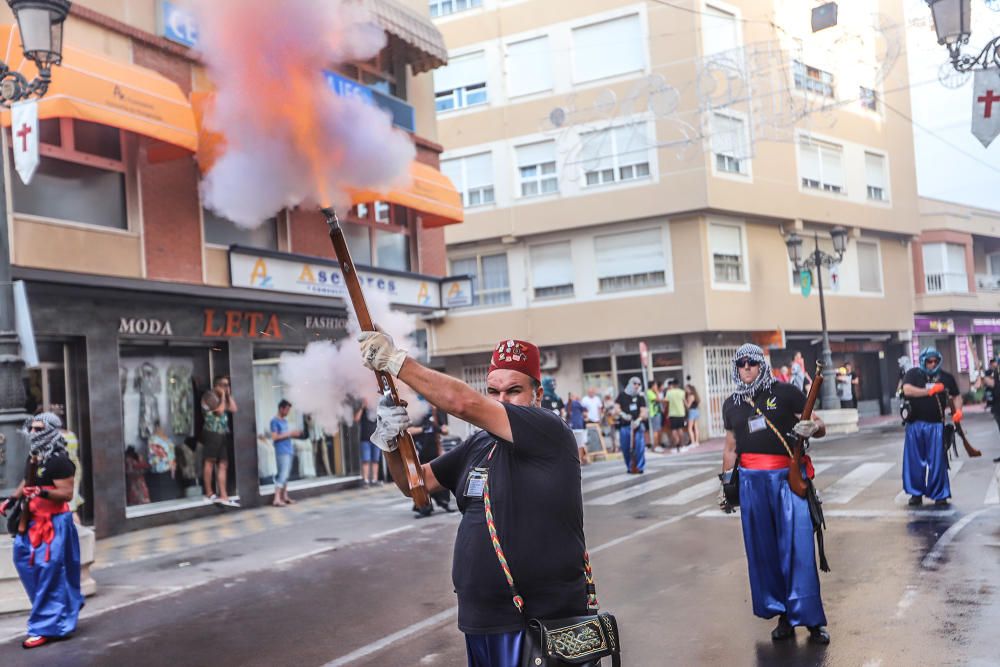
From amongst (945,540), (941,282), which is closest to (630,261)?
(941,282)

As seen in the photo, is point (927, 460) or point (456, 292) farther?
point (456, 292)

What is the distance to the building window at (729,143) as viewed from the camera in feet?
86.2

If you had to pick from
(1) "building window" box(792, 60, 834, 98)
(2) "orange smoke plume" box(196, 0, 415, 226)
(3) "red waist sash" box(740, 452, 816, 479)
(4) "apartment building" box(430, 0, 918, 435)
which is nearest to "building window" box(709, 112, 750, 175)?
(4) "apartment building" box(430, 0, 918, 435)

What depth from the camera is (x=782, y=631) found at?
6.17m

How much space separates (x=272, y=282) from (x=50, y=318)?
4029 mm

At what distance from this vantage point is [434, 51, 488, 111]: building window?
30.8m

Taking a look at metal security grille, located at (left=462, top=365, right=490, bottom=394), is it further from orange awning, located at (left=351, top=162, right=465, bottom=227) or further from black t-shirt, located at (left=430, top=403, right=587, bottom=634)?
black t-shirt, located at (left=430, top=403, right=587, bottom=634)

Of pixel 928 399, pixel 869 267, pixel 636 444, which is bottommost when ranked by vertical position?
pixel 636 444

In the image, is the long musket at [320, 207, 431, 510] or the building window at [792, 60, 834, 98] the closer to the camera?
the long musket at [320, 207, 431, 510]

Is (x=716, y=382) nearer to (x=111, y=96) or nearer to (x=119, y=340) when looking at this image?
(x=119, y=340)

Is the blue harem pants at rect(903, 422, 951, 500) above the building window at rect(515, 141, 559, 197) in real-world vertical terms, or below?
below

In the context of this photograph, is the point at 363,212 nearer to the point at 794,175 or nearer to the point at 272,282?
the point at 272,282

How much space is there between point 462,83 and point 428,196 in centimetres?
1344

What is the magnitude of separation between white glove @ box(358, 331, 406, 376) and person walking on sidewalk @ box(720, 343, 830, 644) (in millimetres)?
3681
